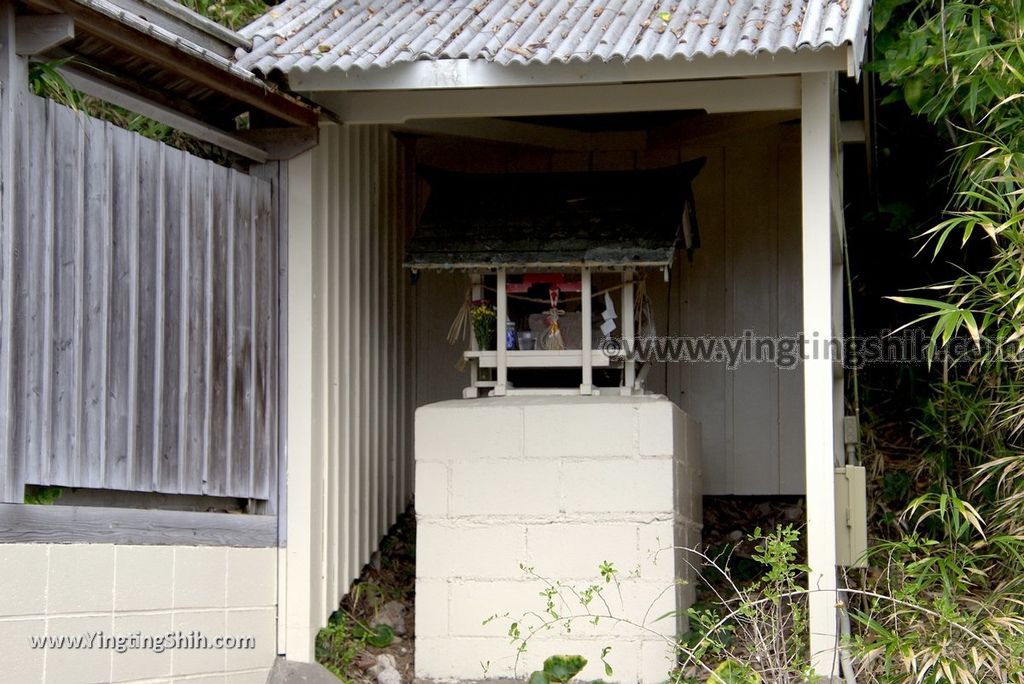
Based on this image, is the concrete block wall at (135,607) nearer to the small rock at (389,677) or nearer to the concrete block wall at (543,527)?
the small rock at (389,677)

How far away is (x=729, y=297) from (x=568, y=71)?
337 centimetres

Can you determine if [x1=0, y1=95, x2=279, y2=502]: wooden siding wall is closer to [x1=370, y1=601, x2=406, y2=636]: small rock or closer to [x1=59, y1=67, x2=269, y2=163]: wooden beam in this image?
[x1=59, y1=67, x2=269, y2=163]: wooden beam

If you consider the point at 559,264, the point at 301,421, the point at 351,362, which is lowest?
the point at 301,421

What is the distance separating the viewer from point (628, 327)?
22.7 feet

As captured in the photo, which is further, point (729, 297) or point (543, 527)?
point (729, 297)

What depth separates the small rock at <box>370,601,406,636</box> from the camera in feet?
23.5

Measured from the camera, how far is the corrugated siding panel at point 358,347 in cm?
673

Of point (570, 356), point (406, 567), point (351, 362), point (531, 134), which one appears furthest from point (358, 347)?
point (531, 134)

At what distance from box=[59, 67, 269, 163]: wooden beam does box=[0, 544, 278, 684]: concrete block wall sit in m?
1.94

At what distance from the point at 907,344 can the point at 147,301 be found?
5.97 meters

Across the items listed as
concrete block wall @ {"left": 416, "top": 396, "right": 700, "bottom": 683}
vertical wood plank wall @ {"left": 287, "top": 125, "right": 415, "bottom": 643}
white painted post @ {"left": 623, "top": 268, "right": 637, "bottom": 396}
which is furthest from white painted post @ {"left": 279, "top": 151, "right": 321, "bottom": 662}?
white painted post @ {"left": 623, "top": 268, "right": 637, "bottom": 396}

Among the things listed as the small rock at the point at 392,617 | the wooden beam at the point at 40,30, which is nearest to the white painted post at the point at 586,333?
the small rock at the point at 392,617

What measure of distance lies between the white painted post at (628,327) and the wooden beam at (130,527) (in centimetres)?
213

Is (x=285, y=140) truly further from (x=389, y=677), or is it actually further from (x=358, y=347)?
(x=389, y=677)
